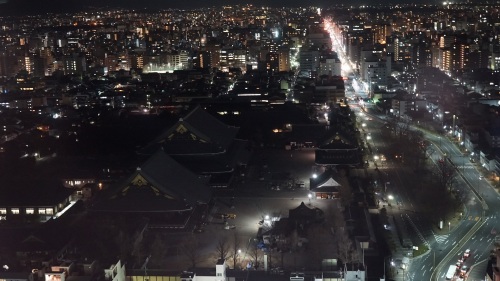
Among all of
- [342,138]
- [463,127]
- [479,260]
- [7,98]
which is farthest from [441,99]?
[7,98]

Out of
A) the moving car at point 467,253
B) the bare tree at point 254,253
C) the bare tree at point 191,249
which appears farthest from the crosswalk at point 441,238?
the bare tree at point 191,249

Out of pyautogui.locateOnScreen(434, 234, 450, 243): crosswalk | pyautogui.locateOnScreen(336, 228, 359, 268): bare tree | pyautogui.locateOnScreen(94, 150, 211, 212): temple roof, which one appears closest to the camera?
pyautogui.locateOnScreen(336, 228, 359, 268): bare tree

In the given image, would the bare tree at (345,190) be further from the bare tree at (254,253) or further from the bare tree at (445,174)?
the bare tree at (254,253)

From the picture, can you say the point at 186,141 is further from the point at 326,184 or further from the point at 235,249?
the point at 235,249

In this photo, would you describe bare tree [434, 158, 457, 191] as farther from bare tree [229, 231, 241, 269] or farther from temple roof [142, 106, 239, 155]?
bare tree [229, 231, 241, 269]

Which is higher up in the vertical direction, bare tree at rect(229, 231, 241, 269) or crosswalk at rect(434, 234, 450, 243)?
bare tree at rect(229, 231, 241, 269)

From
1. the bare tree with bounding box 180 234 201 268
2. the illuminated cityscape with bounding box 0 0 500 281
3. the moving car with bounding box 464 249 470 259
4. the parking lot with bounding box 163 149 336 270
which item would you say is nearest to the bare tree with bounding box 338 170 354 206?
the illuminated cityscape with bounding box 0 0 500 281

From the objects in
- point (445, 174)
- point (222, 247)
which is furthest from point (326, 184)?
point (222, 247)

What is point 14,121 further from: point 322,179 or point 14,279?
point 14,279
